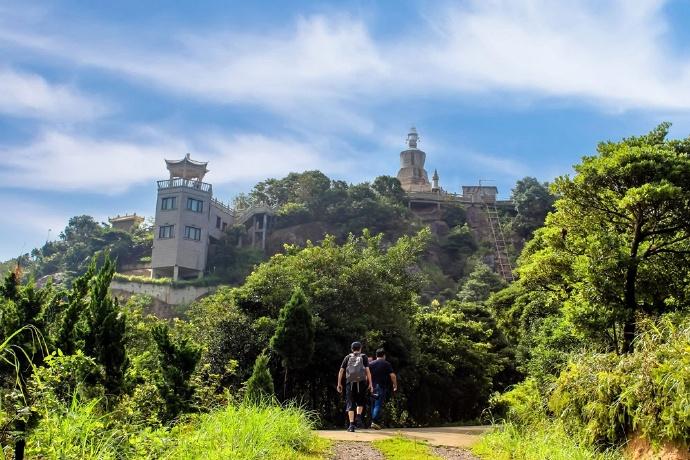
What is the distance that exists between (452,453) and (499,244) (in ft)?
173

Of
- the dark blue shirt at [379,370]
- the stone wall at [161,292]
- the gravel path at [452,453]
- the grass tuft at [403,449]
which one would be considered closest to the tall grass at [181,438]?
the grass tuft at [403,449]

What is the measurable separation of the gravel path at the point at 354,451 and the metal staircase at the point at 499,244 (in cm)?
4508

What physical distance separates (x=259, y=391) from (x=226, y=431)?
502 cm

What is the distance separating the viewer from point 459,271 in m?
56.2

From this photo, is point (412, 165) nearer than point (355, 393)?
No

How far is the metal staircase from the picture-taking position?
181 ft

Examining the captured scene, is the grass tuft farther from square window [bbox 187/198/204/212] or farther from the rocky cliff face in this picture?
the rocky cliff face

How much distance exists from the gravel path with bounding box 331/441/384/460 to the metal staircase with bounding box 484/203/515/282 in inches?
1775

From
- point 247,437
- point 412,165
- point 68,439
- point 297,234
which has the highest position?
point 412,165

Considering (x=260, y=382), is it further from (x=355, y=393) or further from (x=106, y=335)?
(x=106, y=335)

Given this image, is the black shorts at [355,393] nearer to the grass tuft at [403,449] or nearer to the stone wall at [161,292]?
the grass tuft at [403,449]

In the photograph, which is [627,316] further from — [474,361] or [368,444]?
[474,361]

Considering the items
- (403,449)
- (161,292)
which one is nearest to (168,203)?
(161,292)

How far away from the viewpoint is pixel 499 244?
59062mm
